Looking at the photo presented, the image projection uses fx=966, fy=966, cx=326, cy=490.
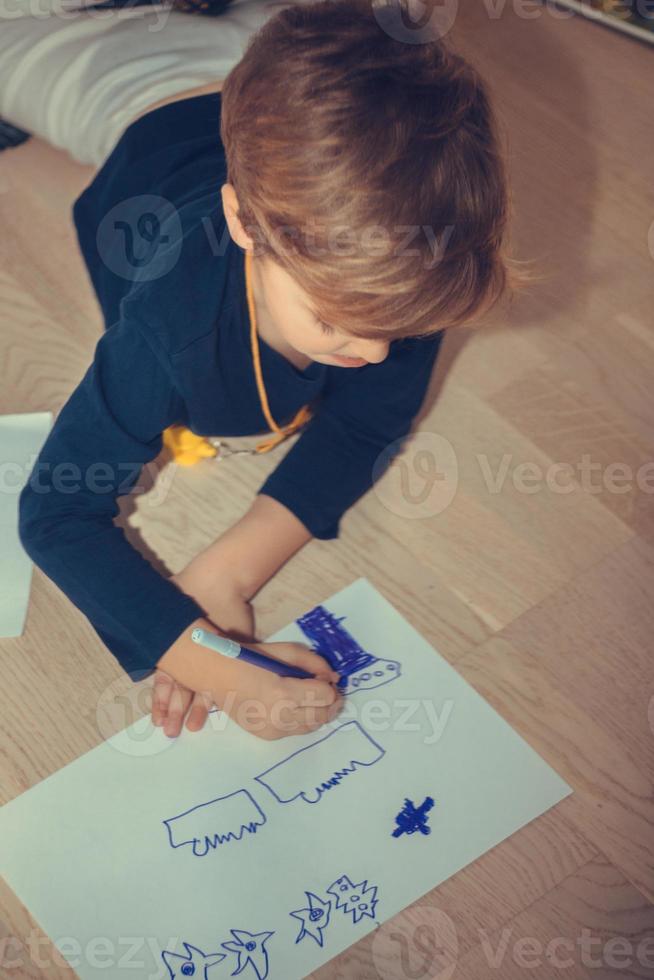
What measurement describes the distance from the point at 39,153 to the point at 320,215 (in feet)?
1.87

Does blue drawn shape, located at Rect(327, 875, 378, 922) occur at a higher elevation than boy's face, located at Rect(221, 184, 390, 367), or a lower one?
lower

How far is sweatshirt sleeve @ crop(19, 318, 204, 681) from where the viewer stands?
0.60 metres

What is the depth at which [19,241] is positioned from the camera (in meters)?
0.85

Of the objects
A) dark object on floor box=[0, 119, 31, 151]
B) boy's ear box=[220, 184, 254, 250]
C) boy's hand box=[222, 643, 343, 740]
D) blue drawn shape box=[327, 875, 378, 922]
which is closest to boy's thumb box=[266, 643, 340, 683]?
boy's hand box=[222, 643, 343, 740]

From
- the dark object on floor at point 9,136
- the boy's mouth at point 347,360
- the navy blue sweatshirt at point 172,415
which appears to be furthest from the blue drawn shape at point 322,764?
the dark object on floor at point 9,136

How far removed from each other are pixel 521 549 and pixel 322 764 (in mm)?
214

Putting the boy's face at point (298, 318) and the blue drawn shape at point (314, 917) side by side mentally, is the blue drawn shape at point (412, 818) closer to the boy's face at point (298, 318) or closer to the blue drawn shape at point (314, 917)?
the blue drawn shape at point (314, 917)

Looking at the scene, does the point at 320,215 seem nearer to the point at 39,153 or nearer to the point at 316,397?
the point at 316,397

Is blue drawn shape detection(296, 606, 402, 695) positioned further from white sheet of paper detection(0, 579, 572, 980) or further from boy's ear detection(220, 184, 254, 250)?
boy's ear detection(220, 184, 254, 250)

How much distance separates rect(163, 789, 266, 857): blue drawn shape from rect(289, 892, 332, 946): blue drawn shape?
5 centimetres

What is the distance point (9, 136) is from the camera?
93 cm

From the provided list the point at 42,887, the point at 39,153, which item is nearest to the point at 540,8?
the point at 39,153

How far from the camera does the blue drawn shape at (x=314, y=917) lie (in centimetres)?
53

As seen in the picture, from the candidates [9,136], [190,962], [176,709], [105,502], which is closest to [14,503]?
[105,502]
